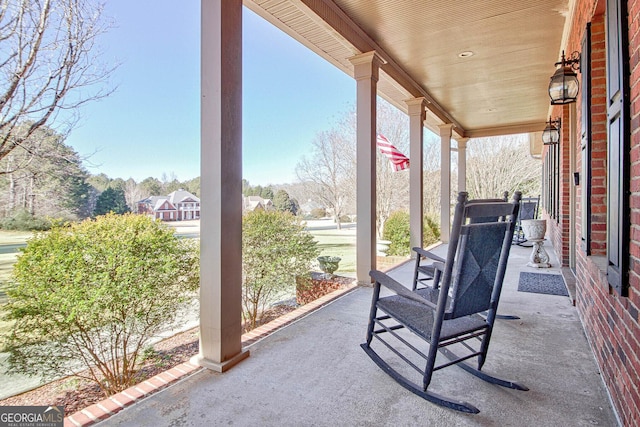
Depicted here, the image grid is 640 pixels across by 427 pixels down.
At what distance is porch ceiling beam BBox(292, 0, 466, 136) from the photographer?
10.8ft

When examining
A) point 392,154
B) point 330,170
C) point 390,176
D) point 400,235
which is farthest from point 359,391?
point 330,170

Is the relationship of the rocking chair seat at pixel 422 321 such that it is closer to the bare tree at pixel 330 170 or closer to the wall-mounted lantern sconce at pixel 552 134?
the wall-mounted lantern sconce at pixel 552 134

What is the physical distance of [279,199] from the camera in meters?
9.35

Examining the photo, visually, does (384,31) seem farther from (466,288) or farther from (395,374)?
(395,374)

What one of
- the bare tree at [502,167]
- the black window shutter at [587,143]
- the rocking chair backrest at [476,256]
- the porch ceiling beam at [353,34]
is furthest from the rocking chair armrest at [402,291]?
the bare tree at [502,167]

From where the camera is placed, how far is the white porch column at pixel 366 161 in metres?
4.18

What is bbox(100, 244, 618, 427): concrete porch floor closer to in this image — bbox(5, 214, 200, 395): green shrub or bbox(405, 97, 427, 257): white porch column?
bbox(5, 214, 200, 395): green shrub

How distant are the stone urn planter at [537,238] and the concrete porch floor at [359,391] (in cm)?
278

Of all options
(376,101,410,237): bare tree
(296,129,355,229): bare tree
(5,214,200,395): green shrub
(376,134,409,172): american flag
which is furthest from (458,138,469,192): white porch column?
(5,214,200,395): green shrub

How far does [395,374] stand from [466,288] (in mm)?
676

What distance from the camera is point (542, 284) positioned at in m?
4.17

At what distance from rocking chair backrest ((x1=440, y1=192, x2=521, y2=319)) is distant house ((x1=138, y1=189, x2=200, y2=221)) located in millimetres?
2292

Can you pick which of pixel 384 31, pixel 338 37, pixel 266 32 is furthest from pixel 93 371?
pixel 266 32

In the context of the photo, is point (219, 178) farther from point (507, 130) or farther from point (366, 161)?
point (507, 130)
